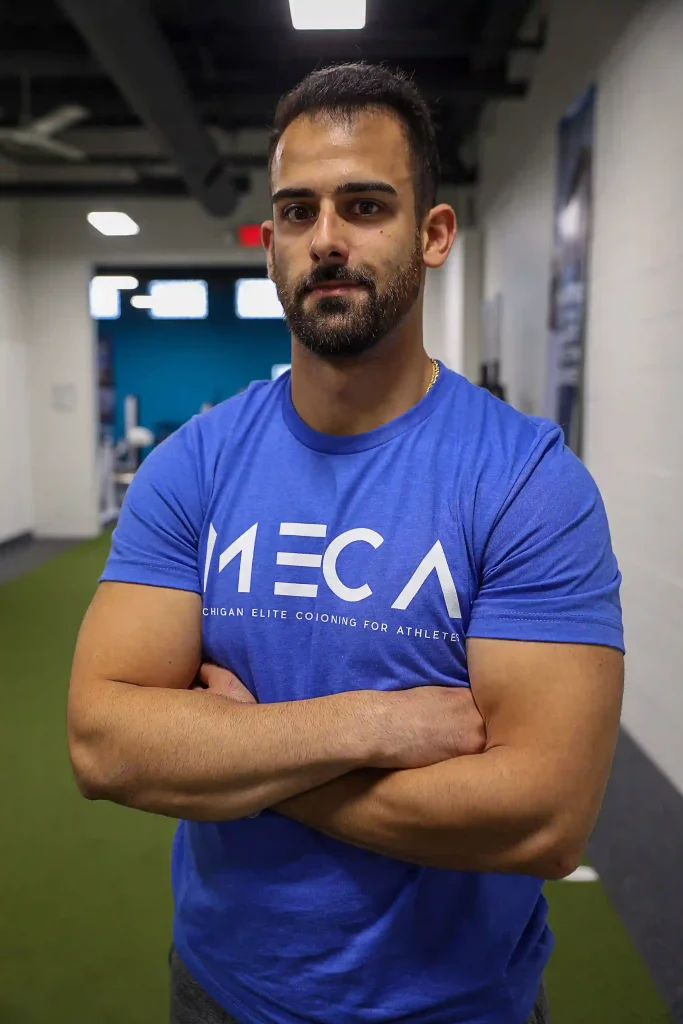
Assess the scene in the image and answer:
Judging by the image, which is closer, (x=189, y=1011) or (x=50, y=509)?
(x=189, y=1011)

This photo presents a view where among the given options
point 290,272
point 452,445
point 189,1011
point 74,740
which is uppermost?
point 290,272

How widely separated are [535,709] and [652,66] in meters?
2.81

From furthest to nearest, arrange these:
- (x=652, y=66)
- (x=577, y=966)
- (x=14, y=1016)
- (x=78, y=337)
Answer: (x=78, y=337) < (x=652, y=66) < (x=577, y=966) < (x=14, y=1016)

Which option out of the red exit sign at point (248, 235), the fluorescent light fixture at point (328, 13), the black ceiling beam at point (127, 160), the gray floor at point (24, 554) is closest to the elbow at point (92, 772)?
the fluorescent light fixture at point (328, 13)

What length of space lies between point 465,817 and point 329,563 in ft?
1.03

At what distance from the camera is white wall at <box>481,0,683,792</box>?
273 centimetres

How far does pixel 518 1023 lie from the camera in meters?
0.95

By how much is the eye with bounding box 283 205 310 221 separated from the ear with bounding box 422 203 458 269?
16cm

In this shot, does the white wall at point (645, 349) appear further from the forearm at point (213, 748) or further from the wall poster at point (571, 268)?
the forearm at point (213, 748)

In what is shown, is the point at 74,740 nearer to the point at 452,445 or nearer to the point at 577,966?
the point at 452,445

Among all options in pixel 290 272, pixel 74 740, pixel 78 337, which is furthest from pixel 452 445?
pixel 78 337

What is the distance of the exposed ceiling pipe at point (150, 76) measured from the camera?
360 cm

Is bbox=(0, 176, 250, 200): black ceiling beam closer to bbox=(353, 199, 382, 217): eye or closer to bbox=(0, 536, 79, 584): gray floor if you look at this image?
bbox=(0, 536, 79, 584): gray floor

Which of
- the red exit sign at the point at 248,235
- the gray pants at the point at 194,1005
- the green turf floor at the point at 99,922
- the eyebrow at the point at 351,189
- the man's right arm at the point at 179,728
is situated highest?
the red exit sign at the point at 248,235
